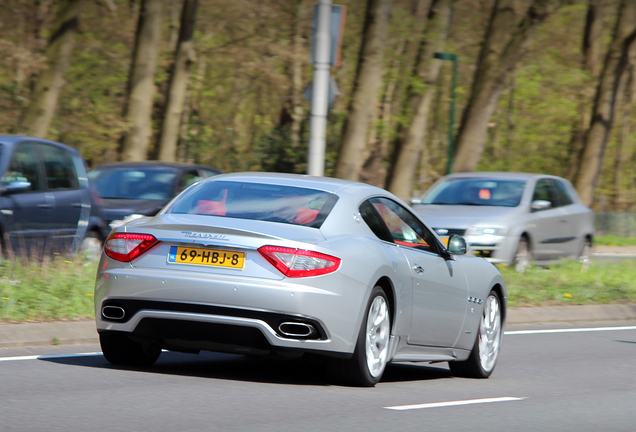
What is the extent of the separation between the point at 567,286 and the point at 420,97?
34.6 ft

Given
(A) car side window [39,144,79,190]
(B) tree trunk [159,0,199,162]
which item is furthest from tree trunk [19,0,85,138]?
(A) car side window [39,144,79,190]

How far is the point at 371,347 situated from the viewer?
718cm

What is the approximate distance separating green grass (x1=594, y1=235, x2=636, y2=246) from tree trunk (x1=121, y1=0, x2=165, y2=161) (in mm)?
18969

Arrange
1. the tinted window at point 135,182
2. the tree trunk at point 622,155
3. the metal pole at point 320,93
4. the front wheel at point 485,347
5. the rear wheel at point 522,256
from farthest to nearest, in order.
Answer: the tree trunk at point 622,155, the rear wheel at point 522,256, the tinted window at point 135,182, the metal pole at point 320,93, the front wheel at point 485,347

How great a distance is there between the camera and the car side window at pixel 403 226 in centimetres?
775

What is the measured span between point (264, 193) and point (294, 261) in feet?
2.82

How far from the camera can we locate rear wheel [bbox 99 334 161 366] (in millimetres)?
7527

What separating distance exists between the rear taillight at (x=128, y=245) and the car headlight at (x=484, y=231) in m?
9.47

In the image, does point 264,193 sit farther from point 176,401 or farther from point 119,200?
point 119,200

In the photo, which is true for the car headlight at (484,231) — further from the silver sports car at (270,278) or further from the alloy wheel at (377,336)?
the alloy wheel at (377,336)

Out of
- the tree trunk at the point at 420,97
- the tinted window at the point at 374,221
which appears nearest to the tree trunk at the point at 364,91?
the tree trunk at the point at 420,97

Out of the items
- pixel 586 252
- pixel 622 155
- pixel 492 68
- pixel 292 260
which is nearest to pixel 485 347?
pixel 292 260

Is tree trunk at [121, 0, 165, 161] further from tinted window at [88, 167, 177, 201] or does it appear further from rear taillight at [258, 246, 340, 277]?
rear taillight at [258, 246, 340, 277]

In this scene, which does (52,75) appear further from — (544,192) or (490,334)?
(490,334)
